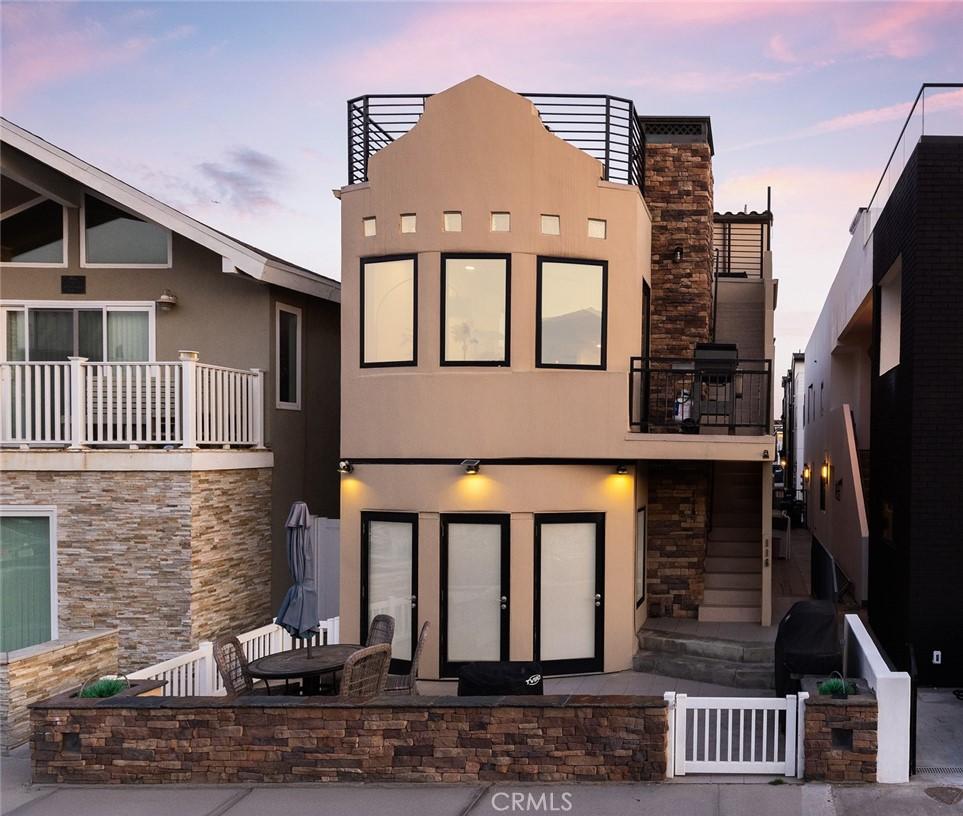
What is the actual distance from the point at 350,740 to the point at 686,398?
6671 millimetres

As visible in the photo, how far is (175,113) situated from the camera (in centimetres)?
1541

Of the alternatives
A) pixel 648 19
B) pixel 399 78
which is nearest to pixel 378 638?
pixel 399 78

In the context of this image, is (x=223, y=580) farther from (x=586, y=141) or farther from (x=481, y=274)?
(x=586, y=141)

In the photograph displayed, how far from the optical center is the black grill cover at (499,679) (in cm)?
865

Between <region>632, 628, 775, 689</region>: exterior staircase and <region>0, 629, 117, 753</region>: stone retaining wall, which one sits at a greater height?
<region>0, 629, 117, 753</region>: stone retaining wall

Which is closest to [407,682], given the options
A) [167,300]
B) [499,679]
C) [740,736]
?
[499,679]

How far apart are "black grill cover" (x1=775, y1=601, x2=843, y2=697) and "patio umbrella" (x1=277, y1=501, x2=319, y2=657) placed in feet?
16.8

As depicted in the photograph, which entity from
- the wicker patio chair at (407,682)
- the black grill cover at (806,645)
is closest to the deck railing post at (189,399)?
the wicker patio chair at (407,682)

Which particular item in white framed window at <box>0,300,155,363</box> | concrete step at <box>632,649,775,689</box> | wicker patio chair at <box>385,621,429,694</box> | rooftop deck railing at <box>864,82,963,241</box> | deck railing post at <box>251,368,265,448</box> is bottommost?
concrete step at <box>632,649,775,689</box>

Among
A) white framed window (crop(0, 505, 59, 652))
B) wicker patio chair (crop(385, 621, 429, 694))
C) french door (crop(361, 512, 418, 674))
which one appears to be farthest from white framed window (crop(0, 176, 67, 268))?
wicker patio chair (crop(385, 621, 429, 694))

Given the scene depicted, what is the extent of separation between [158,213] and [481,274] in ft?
17.7

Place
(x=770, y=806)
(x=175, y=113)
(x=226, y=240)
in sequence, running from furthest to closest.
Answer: (x=175, y=113) → (x=226, y=240) → (x=770, y=806)

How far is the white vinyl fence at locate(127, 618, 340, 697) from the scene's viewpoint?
933cm

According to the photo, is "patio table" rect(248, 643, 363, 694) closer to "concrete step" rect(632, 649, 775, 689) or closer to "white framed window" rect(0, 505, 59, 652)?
"concrete step" rect(632, 649, 775, 689)
